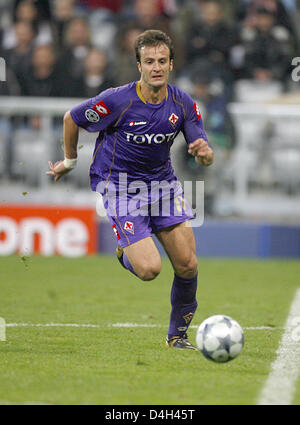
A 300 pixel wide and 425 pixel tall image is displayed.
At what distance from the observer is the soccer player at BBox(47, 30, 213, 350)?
585cm

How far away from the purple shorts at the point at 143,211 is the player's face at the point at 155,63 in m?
0.77

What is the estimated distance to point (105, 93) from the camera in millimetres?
5906

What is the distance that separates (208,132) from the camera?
12102 millimetres

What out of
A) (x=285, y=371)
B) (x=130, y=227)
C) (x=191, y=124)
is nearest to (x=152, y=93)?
(x=191, y=124)

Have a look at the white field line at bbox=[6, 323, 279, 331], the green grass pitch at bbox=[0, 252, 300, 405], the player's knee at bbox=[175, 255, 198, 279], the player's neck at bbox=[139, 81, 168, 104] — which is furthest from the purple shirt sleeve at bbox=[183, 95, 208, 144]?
the white field line at bbox=[6, 323, 279, 331]

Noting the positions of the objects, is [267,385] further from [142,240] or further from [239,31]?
[239,31]

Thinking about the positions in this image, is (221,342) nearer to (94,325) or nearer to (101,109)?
(101,109)

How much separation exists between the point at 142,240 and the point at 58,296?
10.1 ft

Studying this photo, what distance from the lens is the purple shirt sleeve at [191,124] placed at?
19.5 ft

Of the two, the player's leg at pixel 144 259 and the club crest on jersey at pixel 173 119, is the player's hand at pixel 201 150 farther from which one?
the player's leg at pixel 144 259

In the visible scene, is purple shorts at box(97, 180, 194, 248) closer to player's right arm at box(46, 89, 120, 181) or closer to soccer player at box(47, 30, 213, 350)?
soccer player at box(47, 30, 213, 350)

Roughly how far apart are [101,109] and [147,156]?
47cm

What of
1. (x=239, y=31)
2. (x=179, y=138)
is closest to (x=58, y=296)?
(x=179, y=138)

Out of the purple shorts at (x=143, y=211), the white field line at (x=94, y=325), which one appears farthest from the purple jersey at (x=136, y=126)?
the white field line at (x=94, y=325)
